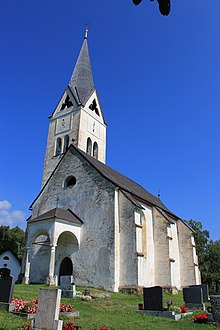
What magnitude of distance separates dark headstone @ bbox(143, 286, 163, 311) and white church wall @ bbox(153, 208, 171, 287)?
1103 centimetres

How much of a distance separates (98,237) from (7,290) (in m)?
10.1

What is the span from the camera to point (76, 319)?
9.13m

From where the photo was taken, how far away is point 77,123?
1326 inches

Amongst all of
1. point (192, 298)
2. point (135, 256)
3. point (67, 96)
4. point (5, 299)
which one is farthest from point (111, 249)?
point (67, 96)

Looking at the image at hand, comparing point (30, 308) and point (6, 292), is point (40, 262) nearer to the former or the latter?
point (6, 292)

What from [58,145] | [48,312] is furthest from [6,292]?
[58,145]

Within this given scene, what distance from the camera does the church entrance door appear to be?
68.5 ft

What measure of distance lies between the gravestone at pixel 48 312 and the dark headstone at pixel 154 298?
16.5 ft

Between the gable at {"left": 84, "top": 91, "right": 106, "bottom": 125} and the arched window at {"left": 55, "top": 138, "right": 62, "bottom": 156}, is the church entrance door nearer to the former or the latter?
the arched window at {"left": 55, "top": 138, "right": 62, "bottom": 156}

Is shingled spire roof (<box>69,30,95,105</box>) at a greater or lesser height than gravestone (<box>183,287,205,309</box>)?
greater

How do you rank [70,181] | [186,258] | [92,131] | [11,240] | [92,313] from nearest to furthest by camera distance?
[92,313], [70,181], [186,258], [92,131], [11,240]

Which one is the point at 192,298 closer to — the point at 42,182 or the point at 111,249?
the point at 111,249

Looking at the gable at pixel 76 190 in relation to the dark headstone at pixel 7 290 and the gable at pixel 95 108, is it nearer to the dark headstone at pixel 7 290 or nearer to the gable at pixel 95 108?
the dark headstone at pixel 7 290

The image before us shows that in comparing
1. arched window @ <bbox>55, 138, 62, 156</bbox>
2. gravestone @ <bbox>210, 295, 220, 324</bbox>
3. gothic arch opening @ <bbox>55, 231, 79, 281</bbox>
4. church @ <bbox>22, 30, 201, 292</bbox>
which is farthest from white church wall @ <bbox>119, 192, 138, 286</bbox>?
arched window @ <bbox>55, 138, 62, 156</bbox>
